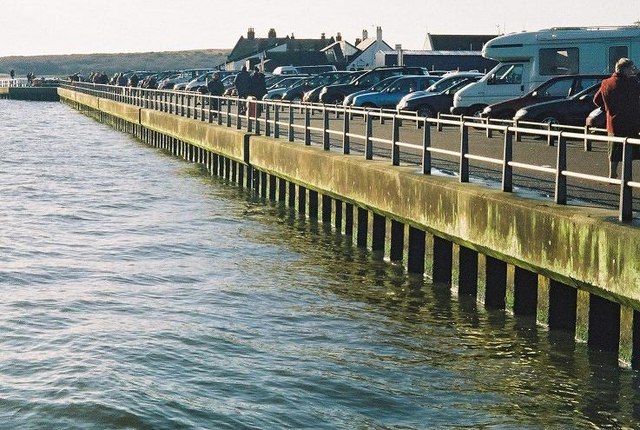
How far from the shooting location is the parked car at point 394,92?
4599 cm

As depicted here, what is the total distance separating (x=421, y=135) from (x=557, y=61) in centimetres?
Answer: 597

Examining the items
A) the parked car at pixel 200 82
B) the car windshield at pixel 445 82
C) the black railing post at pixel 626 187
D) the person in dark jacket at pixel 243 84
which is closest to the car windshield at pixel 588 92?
the person in dark jacket at pixel 243 84

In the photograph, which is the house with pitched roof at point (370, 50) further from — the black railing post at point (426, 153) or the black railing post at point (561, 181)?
the black railing post at point (561, 181)

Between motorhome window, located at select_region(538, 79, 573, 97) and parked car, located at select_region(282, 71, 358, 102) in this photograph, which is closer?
motorhome window, located at select_region(538, 79, 573, 97)

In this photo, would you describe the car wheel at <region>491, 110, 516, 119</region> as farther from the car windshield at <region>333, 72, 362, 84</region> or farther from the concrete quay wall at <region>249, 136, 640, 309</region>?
the car windshield at <region>333, 72, 362, 84</region>

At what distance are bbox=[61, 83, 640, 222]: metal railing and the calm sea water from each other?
1620 mm

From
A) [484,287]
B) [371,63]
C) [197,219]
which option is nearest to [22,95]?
[371,63]

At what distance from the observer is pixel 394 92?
46500 mm

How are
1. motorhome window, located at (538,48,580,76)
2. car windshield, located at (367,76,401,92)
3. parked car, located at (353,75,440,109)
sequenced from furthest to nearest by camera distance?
car windshield, located at (367,76,401,92) → parked car, located at (353,75,440,109) → motorhome window, located at (538,48,580,76)

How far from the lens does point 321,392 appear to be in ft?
40.6

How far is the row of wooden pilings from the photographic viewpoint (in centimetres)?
1330

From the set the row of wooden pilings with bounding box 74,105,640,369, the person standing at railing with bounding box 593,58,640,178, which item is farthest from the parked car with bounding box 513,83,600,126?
the person standing at railing with bounding box 593,58,640,178

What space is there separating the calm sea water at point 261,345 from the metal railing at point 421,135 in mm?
1620

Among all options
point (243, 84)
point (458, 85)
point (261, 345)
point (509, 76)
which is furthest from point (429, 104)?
point (261, 345)
